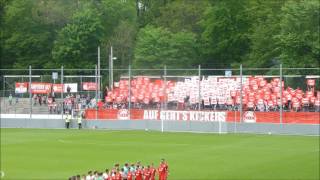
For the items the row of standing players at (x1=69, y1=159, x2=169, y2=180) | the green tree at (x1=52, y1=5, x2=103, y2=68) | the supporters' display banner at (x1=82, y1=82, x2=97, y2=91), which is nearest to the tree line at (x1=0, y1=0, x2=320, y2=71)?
the green tree at (x1=52, y1=5, x2=103, y2=68)

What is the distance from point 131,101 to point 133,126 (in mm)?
2258

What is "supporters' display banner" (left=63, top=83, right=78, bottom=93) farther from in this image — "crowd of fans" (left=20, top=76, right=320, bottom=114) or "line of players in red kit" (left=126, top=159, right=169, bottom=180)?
"line of players in red kit" (left=126, top=159, right=169, bottom=180)

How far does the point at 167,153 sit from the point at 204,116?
15550 mm

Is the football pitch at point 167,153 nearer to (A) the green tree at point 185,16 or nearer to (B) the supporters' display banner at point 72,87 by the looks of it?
(B) the supporters' display banner at point 72,87

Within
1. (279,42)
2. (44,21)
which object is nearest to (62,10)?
(44,21)

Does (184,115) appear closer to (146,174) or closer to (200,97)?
(200,97)

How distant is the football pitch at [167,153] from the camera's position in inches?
1278

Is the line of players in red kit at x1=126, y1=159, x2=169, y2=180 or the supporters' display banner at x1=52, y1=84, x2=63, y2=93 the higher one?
the supporters' display banner at x1=52, y1=84, x2=63, y2=93

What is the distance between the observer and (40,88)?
62062 millimetres

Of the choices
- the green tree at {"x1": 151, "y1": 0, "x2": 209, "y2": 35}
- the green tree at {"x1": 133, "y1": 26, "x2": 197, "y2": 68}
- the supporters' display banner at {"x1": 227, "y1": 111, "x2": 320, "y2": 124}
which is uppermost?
the green tree at {"x1": 151, "y1": 0, "x2": 209, "y2": 35}

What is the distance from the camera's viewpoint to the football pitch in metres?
32.5

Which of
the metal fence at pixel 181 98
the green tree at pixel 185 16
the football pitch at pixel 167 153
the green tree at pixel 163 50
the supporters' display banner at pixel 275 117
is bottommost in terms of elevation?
the football pitch at pixel 167 153

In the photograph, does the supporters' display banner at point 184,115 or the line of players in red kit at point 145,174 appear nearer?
the line of players in red kit at point 145,174

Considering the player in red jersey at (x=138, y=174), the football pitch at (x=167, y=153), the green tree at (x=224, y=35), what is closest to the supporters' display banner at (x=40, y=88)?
the football pitch at (x=167, y=153)
